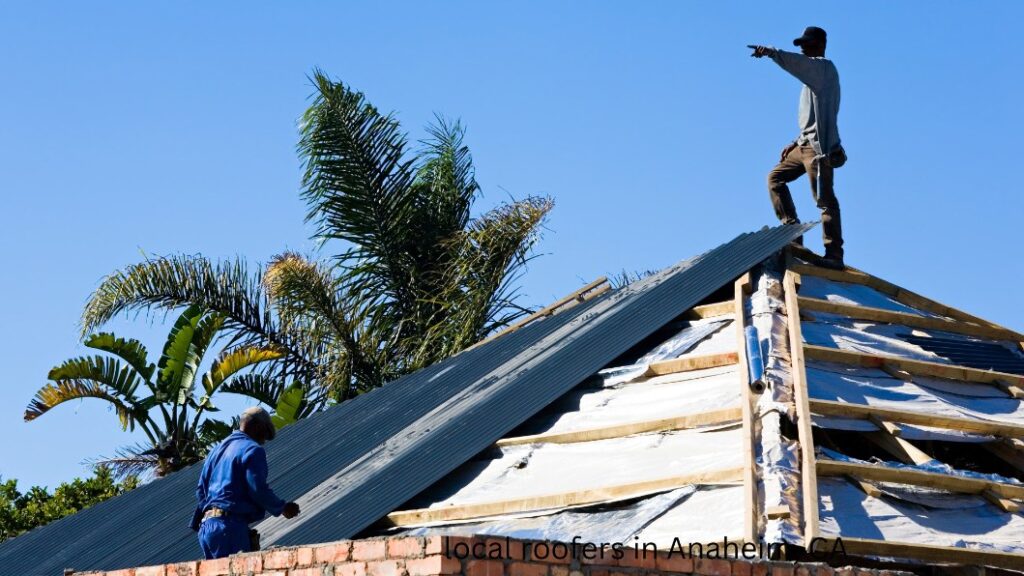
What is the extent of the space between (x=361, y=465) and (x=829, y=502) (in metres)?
4.11

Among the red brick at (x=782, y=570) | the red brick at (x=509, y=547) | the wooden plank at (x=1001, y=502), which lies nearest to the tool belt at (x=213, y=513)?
the red brick at (x=509, y=547)

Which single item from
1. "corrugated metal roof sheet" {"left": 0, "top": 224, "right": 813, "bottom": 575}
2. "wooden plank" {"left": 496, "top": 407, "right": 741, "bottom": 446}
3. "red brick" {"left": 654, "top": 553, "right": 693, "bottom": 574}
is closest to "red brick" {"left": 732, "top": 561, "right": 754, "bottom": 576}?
"red brick" {"left": 654, "top": 553, "right": 693, "bottom": 574}

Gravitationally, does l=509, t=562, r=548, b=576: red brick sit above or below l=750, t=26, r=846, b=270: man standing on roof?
below

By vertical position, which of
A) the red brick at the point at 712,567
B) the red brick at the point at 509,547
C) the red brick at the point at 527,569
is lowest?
the red brick at the point at 712,567

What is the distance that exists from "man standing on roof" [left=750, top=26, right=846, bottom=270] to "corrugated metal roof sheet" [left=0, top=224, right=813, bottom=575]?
0.35m

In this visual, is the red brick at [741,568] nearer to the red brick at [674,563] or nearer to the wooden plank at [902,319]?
the red brick at [674,563]

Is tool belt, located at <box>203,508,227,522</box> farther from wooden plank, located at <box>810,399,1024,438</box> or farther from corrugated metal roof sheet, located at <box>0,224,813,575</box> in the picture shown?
wooden plank, located at <box>810,399,1024,438</box>

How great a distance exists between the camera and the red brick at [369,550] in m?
7.59

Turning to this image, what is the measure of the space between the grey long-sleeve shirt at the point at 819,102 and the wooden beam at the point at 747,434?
6.64ft

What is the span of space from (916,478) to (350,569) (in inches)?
165

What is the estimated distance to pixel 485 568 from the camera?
727 cm

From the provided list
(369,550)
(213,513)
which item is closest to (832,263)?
(213,513)

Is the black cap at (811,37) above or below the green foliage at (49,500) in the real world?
above

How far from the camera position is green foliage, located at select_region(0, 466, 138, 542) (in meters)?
25.6
